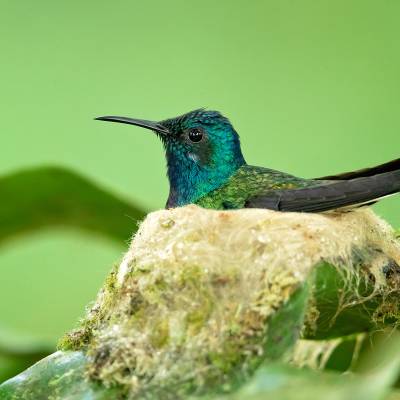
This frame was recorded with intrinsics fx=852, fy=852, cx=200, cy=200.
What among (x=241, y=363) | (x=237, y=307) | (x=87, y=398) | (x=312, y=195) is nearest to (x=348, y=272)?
(x=237, y=307)

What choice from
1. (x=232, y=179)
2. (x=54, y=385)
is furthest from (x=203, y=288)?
(x=232, y=179)

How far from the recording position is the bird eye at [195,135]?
132 inches

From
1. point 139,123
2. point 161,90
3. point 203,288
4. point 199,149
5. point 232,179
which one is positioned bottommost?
point 203,288

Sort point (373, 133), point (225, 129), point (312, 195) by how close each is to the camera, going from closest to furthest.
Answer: point (312, 195)
point (225, 129)
point (373, 133)

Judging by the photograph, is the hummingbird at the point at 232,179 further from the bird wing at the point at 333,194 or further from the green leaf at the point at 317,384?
the green leaf at the point at 317,384

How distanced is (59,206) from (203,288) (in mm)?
1102

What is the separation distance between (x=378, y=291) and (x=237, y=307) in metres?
0.39

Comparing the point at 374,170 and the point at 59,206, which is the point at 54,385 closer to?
the point at 59,206

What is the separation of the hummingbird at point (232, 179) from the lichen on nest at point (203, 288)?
0.91 feet

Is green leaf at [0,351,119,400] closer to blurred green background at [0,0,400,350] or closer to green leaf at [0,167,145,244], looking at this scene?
green leaf at [0,167,145,244]

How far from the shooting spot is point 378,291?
1957 millimetres

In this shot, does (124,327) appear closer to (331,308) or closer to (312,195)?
(331,308)

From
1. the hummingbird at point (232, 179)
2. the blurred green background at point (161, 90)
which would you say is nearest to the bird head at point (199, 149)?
the hummingbird at point (232, 179)

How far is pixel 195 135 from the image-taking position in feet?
11.0
